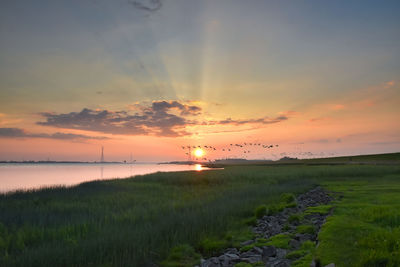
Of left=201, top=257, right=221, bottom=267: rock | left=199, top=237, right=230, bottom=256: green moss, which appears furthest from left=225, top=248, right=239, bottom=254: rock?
left=201, top=257, right=221, bottom=267: rock

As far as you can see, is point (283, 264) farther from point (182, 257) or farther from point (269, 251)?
point (182, 257)

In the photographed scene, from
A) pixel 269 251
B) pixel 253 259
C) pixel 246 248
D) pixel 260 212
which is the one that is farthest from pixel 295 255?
pixel 260 212

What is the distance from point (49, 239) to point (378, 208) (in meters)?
17.0

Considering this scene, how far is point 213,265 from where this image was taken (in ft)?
27.3

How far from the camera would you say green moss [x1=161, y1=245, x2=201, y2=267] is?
9.12 meters

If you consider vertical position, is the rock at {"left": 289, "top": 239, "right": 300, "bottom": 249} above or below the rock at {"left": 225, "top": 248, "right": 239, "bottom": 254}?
above

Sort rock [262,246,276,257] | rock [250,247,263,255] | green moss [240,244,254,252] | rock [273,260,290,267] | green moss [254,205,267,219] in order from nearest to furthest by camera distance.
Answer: rock [273,260,290,267]
rock [262,246,276,257]
rock [250,247,263,255]
green moss [240,244,254,252]
green moss [254,205,267,219]

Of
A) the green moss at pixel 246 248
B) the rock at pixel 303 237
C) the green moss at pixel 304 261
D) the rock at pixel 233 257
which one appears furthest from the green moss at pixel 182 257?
the rock at pixel 303 237

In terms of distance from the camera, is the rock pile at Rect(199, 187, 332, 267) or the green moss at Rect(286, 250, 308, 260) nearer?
the green moss at Rect(286, 250, 308, 260)

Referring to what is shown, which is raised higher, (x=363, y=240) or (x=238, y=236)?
(x=363, y=240)

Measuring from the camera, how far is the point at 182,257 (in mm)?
9680

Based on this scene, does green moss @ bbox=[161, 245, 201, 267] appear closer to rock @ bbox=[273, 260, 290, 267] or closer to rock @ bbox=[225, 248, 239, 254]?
rock @ bbox=[225, 248, 239, 254]

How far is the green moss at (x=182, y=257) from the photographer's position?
29.9 ft

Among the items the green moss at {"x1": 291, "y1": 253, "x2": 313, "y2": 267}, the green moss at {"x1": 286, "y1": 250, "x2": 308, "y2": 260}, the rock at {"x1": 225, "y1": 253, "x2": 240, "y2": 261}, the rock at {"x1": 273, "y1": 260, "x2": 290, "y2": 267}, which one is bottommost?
the rock at {"x1": 225, "y1": 253, "x2": 240, "y2": 261}
